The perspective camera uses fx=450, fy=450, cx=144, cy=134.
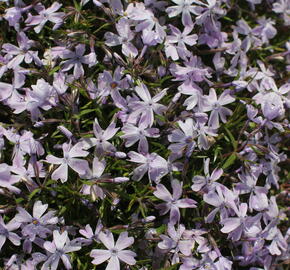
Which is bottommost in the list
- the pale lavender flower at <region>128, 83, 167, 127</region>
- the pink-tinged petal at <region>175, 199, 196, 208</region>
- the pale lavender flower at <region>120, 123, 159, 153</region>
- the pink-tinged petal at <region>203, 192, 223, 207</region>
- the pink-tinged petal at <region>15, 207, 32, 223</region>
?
the pink-tinged petal at <region>15, 207, 32, 223</region>

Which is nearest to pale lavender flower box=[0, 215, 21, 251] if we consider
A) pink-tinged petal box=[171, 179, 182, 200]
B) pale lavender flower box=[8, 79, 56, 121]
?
pale lavender flower box=[8, 79, 56, 121]

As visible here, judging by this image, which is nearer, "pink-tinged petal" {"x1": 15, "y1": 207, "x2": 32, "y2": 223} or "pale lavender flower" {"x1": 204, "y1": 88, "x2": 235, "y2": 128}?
"pink-tinged petal" {"x1": 15, "y1": 207, "x2": 32, "y2": 223}

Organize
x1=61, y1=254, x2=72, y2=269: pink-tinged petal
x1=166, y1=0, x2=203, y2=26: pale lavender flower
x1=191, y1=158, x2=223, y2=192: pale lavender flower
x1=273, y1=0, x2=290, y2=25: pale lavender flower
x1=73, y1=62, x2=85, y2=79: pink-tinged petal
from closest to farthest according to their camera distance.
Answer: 1. x1=61, y1=254, x2=72, y2=269: pink-tinged petal
2. x1=191, y1=158, x2=223, y2=192: pale lavender flower
3. x1=73, y1=62, x2=85, y2=79: pink-tinged petal
4. x1=166, y1=0, x2=203, y2=26: pale lavender flower
5. x1=273, y1=0, x2=290, y2=25: pale lavender flower

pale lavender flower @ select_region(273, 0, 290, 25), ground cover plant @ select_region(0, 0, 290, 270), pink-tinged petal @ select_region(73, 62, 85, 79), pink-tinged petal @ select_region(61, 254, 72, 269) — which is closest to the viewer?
pink-tinged petal @ select_region(61, 254, 72, 269)

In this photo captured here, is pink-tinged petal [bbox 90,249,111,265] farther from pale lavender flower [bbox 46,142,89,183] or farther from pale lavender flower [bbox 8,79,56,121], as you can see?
pale lavender flower [bbox 8,79,56,121]

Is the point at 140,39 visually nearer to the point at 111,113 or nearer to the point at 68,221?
the point at 111,113

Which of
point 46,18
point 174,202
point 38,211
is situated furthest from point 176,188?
point 46,18
